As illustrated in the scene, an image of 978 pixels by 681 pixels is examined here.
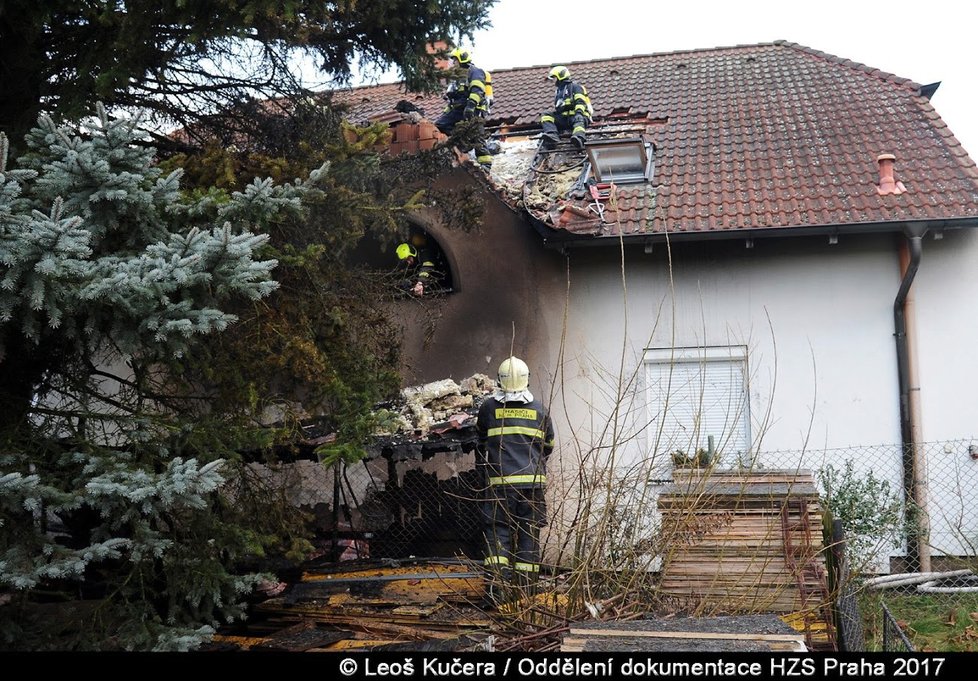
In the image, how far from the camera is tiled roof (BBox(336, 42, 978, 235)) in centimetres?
930

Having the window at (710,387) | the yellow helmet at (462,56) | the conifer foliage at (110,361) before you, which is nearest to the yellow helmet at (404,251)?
the window at (710,387)

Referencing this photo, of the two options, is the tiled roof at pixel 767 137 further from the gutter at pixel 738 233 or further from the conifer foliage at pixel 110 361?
the conifer foliage at pixel 110 361

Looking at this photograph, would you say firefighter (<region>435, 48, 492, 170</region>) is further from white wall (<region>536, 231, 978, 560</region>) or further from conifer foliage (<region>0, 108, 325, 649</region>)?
conifer foliage (<region>0, 108, 325, 649</region>)

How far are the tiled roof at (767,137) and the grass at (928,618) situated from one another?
3.62 m

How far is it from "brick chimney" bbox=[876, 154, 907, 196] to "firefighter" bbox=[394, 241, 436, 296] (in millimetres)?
4798

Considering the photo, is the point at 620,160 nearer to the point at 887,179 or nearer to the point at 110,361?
the point at 887,179

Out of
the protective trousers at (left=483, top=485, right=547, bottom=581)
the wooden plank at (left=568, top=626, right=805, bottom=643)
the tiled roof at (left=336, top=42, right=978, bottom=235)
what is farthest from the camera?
the tiled roof at (left=336, top=42, right=978, bottom=235)

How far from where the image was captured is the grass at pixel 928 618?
19.7 feet

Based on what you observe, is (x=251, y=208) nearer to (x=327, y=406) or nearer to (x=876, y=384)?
(x=327, y=406)

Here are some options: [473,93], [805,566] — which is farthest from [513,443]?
[473,93]

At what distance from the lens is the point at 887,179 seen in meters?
9.40

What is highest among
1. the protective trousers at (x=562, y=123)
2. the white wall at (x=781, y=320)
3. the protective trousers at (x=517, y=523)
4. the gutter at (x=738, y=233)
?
the protective trousers at (x=562, y=123)

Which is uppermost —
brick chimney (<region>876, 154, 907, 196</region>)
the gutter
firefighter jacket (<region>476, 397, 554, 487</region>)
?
brick chimney (<region>876, 154, 907, 196</region>)

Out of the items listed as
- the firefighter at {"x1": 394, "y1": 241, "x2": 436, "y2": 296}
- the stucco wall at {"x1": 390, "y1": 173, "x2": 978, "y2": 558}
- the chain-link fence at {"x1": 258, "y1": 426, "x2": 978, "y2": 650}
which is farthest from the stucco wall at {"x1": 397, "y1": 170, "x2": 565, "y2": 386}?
the chain-link fence at {"x1": 258, "y1": 426, "x2": 978, "y2": 650}
